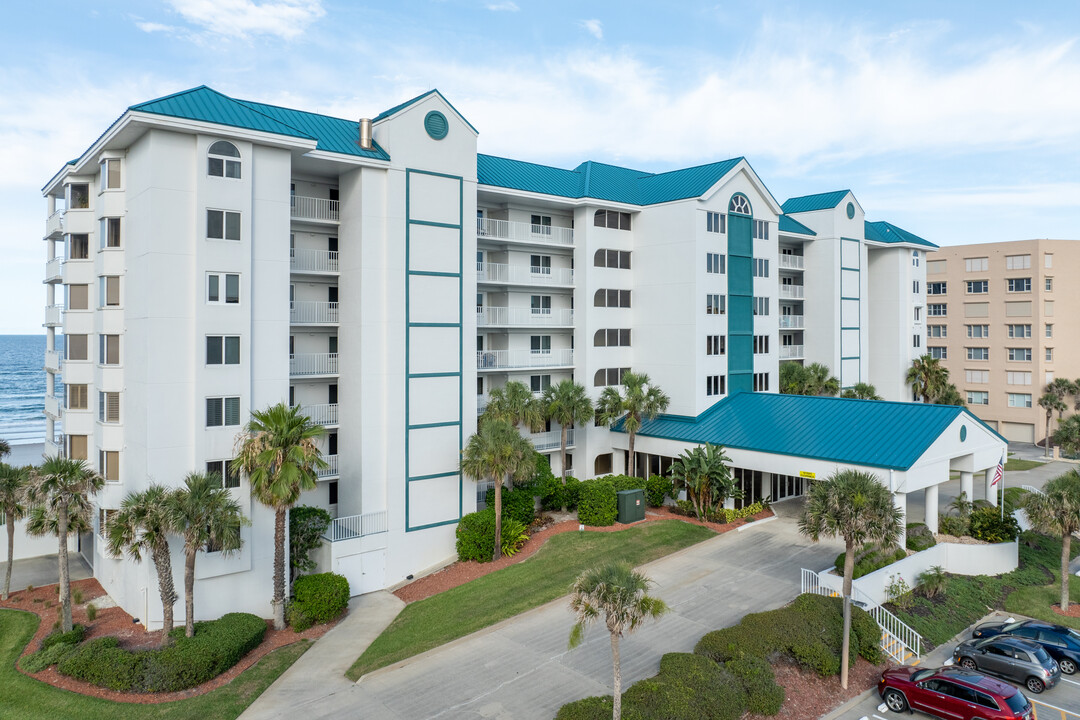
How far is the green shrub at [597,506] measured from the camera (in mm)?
36188

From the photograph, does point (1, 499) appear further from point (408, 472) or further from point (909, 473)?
point (909, 473)

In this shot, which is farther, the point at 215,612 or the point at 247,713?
the point at 215,612

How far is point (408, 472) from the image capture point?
1300 inches

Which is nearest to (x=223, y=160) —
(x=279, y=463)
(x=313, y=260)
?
(x=313, y=260)

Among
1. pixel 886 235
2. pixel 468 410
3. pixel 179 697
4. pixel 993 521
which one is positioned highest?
pixel 886 235

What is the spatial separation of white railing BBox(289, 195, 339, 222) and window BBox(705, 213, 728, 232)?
23175mm

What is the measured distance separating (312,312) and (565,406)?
14.9 metres

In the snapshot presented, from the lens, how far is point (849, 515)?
21906 millimetres

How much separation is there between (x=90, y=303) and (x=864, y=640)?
117 ft

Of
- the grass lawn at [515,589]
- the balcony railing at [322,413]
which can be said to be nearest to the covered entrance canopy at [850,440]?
the grass lawn at [515,589]

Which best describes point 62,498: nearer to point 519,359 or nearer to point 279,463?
point 279,463

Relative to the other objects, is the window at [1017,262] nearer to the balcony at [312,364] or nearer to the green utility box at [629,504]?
the green utility box at [629,504]

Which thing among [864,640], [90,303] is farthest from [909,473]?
[90,303]

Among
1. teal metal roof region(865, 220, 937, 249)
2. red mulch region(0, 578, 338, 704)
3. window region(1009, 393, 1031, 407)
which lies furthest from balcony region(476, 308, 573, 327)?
window region(1009, 393, 1031, 407)
